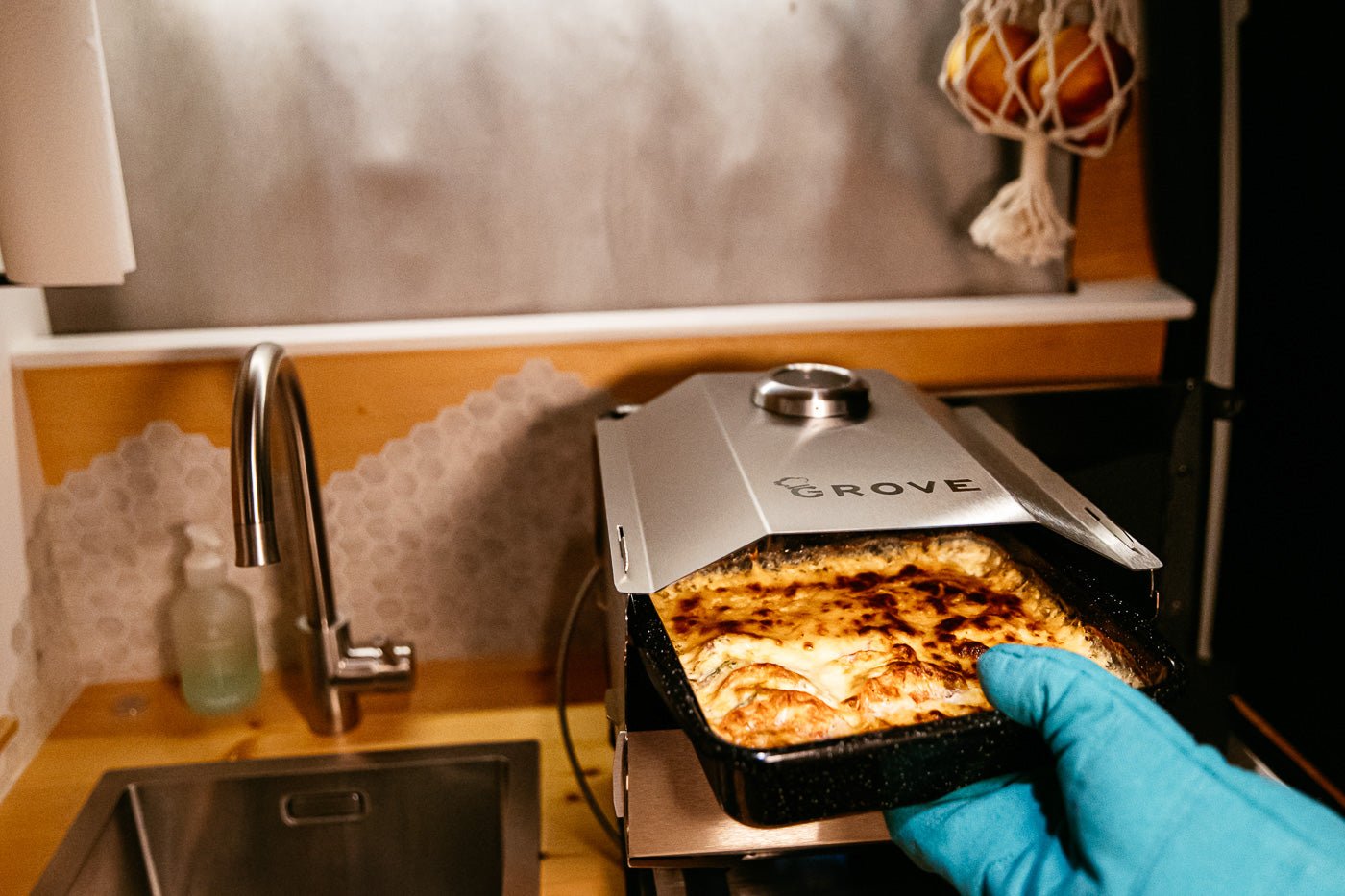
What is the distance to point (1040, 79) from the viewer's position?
3.44 ft

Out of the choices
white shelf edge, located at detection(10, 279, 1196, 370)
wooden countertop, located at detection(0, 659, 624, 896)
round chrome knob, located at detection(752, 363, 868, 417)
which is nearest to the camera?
round chrome knob, located at detection(752, 363, 868, 417)

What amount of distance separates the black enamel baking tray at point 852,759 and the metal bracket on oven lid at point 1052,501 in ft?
0.24

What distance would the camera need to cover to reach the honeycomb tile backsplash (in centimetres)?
121

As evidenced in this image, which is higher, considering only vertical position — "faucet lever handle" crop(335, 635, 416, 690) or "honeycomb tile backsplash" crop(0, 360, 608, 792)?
"honeycomb tile backsplash" crop(0, 360, 608, 792)

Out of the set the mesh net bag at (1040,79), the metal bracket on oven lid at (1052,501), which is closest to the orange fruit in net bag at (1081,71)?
the mesh net bag at (1040,79)

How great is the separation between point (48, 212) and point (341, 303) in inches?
13.9

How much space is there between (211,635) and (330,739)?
19cm

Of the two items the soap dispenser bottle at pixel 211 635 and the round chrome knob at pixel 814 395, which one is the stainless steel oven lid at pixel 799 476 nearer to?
the round chrome knob at pixel 814 395

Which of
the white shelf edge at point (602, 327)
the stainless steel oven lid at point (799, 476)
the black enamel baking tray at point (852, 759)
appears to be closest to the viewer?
the black enamel baking tray at point (852, 759)

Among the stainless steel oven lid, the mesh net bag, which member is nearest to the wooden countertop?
the stainless steel oven lid

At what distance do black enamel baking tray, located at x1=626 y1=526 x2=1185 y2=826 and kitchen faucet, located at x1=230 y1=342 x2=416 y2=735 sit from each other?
0.43 m

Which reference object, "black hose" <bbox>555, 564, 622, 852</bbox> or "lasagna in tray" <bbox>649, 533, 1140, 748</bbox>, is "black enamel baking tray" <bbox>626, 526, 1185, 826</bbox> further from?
"black hose" <bbox>555, 564, 622, 852</bbox>

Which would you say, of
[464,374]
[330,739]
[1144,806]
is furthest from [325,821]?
[1144,806]

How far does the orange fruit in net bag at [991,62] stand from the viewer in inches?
41.4
